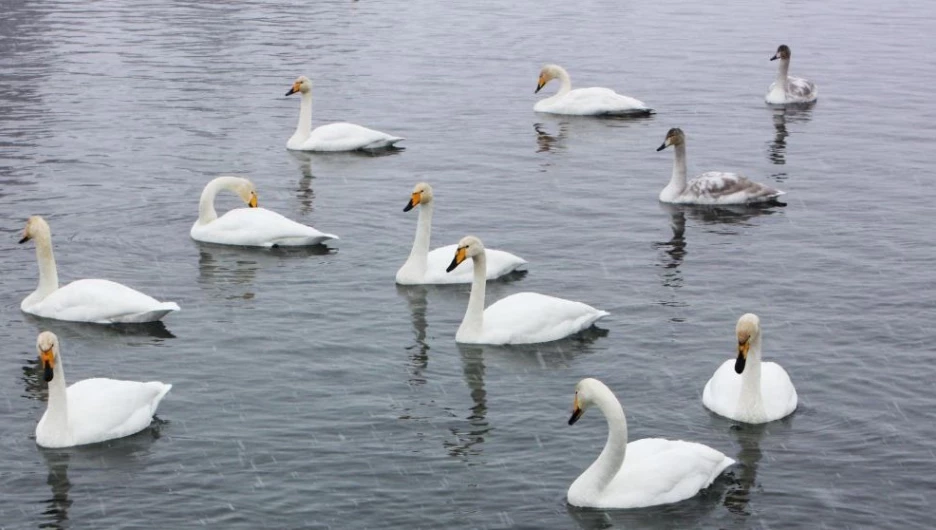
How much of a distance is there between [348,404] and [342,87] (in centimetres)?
2368

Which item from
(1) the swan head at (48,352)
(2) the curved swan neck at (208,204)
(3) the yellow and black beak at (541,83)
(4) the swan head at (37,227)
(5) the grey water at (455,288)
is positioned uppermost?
(4) the swan head at (37,227)

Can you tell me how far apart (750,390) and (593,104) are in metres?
21.2

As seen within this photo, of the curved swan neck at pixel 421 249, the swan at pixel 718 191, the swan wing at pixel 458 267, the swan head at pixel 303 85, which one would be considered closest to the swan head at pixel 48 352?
the curved swan neck at pixel 421 249

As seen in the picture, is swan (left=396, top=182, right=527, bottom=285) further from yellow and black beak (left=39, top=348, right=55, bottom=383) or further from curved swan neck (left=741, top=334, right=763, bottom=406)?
yellow and black beak (left=39, top=348, right=55, bottom=383)

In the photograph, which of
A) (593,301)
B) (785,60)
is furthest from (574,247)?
(785,60)

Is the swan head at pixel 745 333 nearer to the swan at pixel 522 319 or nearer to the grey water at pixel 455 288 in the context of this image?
the grey water at pixel 455 288

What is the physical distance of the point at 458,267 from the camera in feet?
79.4

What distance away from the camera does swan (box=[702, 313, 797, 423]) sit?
18109mm

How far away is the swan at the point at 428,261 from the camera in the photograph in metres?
24.1

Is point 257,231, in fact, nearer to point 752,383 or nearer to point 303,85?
point 303,85

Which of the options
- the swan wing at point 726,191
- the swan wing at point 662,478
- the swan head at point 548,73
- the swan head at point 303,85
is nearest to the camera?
the swan wing at point 662,478

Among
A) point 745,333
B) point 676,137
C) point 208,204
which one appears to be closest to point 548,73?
point 676,137

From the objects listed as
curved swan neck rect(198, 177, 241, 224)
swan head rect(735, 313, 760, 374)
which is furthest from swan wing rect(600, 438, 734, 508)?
curved swan neck rect(198, 177, 241, 224)

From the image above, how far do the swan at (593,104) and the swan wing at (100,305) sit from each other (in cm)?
1891
